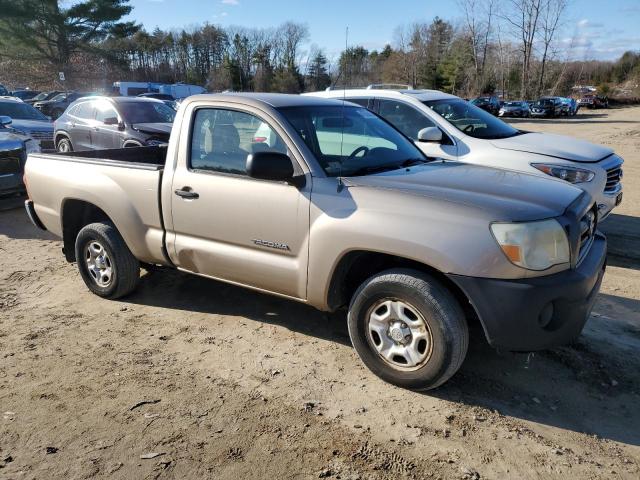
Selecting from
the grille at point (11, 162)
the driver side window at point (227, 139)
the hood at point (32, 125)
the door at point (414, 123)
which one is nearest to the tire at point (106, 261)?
the driver side window at point (227, 139)

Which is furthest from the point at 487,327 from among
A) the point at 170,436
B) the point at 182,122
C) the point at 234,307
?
the point at 182,122

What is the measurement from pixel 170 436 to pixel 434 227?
190 cm

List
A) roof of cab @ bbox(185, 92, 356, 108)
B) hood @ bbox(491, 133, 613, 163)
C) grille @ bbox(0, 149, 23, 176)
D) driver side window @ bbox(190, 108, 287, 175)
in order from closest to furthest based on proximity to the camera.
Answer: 1. driver side window @ bbox(190, 108, 287, 175)
2. roof of cab @ bbox(185, 92, 356, 108)
3. hood @ bbox(491, 133, 613, 163)
4. grille @ bbox(0, 149, 23, 176)

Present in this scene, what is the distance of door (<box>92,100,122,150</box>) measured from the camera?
1068 centimetres

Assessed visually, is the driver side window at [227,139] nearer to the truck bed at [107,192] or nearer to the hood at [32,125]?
the truck bed at [107,192]

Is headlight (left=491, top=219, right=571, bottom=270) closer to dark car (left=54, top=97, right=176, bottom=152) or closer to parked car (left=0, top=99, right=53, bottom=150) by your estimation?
dark car (left=54, top=97, right=176, bottom=152)

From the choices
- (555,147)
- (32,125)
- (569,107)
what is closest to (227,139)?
(555,147)

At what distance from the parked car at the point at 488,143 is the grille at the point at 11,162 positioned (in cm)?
525

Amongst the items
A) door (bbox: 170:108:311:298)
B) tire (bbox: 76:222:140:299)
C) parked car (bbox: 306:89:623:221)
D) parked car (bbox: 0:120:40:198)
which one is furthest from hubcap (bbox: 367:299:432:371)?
parked car (bbox: 0:120:40:198)

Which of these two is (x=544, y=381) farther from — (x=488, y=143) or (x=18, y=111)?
(x=18, y=111)

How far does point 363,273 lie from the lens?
147 inches

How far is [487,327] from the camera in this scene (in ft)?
9.87

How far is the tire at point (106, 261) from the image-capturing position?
4738 millimetres

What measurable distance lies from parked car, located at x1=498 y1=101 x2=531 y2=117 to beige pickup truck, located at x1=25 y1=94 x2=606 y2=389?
137 feet
